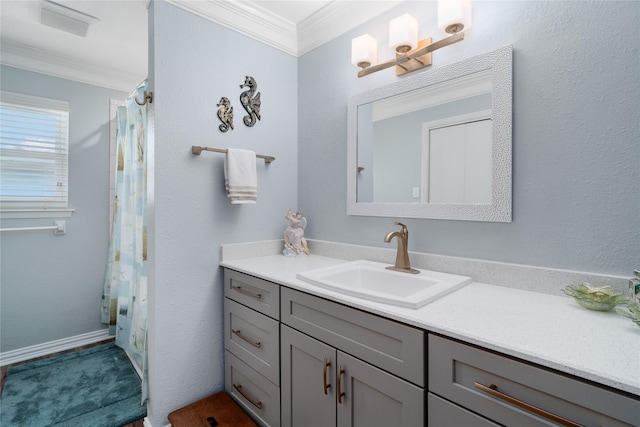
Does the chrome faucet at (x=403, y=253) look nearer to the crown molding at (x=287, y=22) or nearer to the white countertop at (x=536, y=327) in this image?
the white countertop at (x=536, y=327)

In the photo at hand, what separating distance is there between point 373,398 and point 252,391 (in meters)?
0.81

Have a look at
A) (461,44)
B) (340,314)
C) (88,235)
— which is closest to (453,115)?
(461,44)

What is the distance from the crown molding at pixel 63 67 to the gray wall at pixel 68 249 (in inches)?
2.0

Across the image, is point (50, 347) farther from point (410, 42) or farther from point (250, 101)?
point (410, 42)

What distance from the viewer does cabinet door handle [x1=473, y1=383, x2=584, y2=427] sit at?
693mm

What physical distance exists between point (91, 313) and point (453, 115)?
→ 126 inches

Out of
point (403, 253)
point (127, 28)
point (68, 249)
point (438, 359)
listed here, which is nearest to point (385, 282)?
point (403, 253)

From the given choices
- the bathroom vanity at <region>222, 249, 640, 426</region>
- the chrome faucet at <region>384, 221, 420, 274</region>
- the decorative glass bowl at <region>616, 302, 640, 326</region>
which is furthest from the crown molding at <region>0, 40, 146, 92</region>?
the decorative glass bowl at <region>616, 302, 640, 326</region>

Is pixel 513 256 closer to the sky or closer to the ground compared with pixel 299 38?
closer to the ground

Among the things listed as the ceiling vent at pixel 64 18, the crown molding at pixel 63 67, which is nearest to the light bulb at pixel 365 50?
the ceiling vent at pixel 64 18

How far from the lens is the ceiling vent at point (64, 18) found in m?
1.89

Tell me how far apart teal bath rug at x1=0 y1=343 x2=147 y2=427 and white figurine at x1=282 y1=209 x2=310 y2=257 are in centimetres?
126

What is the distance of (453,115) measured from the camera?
1.45m

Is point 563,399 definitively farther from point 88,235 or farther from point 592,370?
point 88,235
